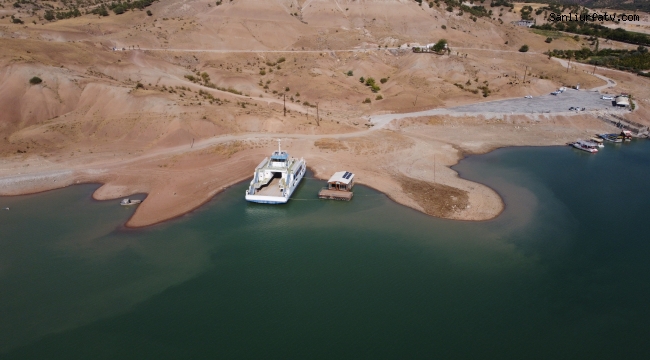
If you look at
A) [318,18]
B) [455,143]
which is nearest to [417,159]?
[455,143]

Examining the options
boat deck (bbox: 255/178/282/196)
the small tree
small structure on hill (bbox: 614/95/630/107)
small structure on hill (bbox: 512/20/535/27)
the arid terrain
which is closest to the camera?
boat deck (bbox: 255/178/282/196)

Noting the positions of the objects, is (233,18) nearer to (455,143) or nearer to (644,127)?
(455,143)

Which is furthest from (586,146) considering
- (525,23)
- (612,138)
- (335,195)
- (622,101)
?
(525,23)

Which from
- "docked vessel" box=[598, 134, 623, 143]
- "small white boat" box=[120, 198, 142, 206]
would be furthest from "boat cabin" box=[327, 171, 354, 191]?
"docked vessel" box=[598, 134, 623, 143]

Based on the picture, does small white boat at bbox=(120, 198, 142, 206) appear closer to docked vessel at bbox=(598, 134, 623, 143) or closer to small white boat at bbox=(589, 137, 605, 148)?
small white boat at bbox=(589, 137, 605, 148)

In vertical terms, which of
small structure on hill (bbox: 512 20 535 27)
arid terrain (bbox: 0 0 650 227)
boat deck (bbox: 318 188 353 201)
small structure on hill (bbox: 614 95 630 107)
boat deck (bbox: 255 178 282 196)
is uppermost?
small structure on hill (bbox: 512 20 535 27)

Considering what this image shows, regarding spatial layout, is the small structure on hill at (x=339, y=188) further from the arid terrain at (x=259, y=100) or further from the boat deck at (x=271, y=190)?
the boat deck at (x=271, y=190)

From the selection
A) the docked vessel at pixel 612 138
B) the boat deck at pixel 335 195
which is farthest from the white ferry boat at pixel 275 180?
the docked vessel at pixel 612 138

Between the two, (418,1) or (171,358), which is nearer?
(171,358)
